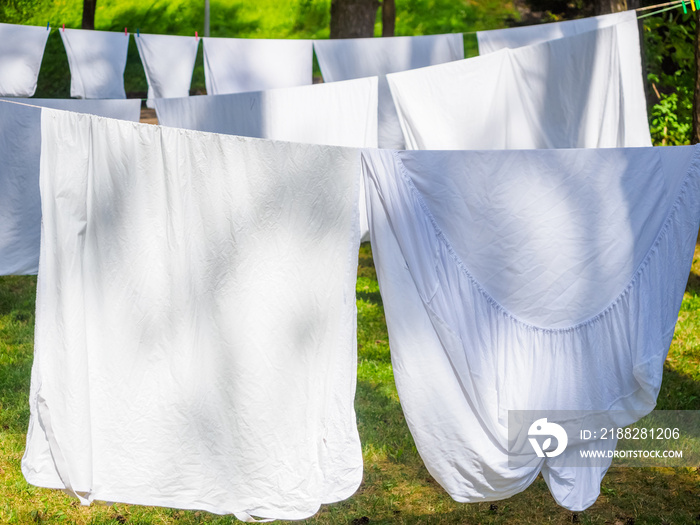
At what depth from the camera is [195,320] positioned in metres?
2.19

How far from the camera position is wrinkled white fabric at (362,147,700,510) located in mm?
2191

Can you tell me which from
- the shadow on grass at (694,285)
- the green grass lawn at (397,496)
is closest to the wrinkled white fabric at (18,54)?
the green grass lawn at (397,496)

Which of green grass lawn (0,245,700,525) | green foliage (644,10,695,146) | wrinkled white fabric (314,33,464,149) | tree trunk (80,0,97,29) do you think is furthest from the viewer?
tree trunk (80,0,97,29)

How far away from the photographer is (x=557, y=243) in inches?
89.0

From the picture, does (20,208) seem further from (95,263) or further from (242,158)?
(242,158)

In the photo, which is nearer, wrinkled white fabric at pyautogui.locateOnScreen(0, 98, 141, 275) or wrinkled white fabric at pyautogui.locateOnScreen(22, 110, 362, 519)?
wrinkled white fabric at pyautogui.locateOnScreen(22, 110, 362, 519)

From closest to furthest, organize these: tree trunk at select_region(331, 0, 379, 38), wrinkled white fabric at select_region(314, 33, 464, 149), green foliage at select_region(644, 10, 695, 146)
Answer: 1. wrinkled white fabric at select_region(314, 33, 464, 149)
2. green foliage at select_region(644, 10, 695, 146)
3. tree trunk at select_region(331, 0, 379, 38)

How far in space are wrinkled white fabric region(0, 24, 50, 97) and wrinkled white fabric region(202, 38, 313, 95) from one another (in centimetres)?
134

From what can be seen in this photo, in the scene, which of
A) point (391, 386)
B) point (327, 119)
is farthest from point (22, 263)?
point (391, 386)

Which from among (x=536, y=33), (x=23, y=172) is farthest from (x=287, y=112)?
(x=536, y=33)

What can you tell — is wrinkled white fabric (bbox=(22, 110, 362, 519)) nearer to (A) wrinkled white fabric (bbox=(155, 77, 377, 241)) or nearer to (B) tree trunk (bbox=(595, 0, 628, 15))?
(A) wrinkled white fabric (bbox=(155, 77, 377, 241))

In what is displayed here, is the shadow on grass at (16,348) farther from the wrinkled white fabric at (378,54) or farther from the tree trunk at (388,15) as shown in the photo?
the tree trunk at (388,15)

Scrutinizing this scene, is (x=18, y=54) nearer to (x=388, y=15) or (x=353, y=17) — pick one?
(x=353, y=17)

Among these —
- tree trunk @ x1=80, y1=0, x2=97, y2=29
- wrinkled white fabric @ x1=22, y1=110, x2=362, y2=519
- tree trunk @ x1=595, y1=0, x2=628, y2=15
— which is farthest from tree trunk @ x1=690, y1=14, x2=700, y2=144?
tree trunk @ x1=80, y1=0, x2=97, y2=29
